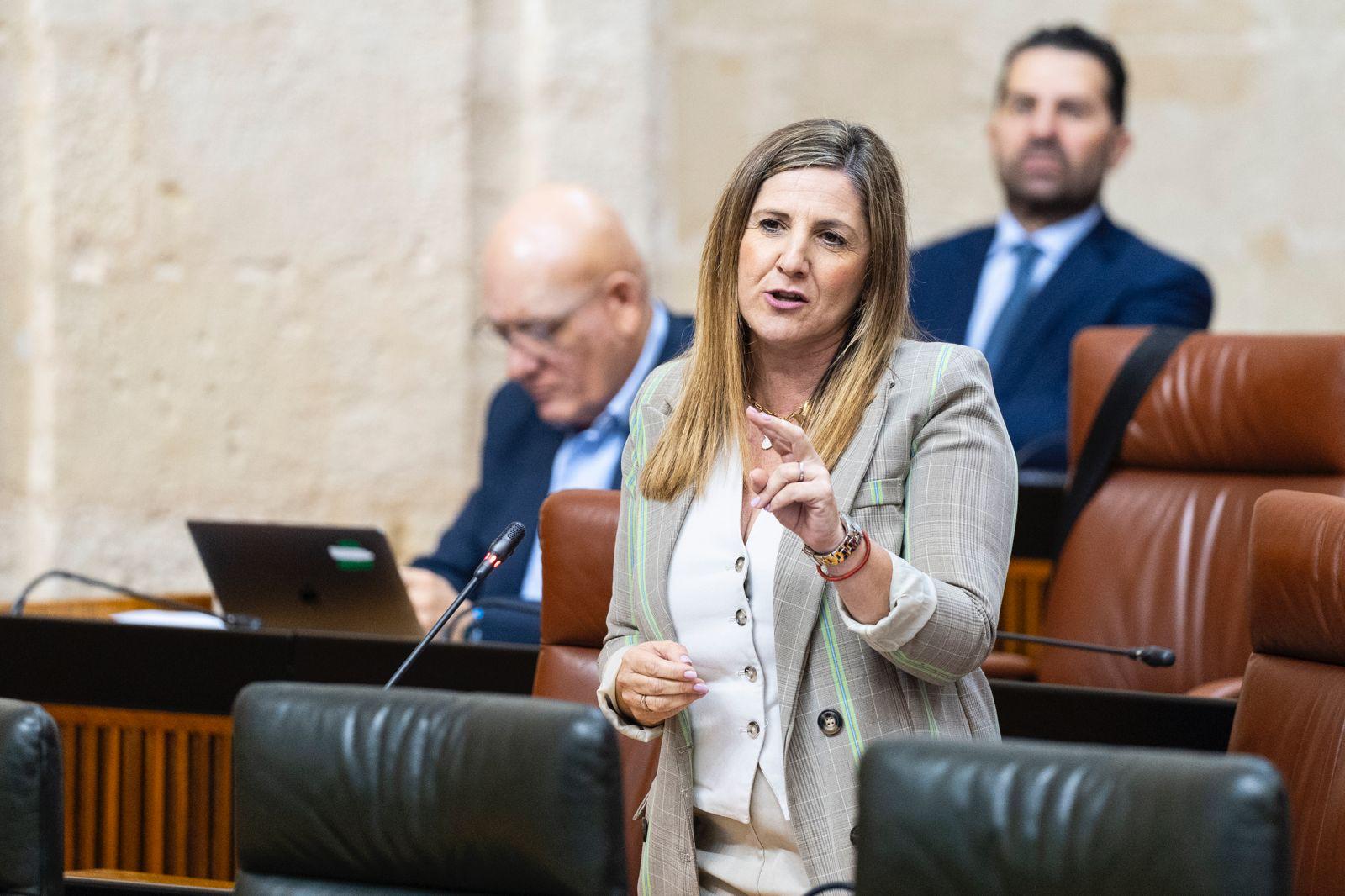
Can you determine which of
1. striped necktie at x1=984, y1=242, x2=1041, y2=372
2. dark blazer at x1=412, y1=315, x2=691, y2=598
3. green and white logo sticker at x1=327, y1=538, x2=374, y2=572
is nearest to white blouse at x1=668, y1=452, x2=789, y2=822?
green and white logo sticker at x1=327, y1=538, x2=374, y2=572

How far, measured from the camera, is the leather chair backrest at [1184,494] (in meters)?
2.87

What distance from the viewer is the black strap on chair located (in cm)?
299

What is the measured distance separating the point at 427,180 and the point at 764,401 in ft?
9.19

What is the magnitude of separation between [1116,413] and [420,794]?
1.87 metres

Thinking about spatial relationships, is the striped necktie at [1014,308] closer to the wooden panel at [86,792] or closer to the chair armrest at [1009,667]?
the chair armrest at [1009,667]

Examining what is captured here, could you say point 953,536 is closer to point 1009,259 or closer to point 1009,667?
point 1009,667

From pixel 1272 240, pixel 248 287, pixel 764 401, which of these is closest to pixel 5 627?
pixel 764 401

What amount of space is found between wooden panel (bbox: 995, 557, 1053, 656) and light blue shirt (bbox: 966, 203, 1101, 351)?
817 millimetres

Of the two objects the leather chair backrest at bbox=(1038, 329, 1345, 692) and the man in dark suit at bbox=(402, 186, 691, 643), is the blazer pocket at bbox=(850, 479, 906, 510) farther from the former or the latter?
the man in dark suit at bbox=(402, 186, 691, 643)

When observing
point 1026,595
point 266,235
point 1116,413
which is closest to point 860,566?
point 1116,413

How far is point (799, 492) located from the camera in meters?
1.57

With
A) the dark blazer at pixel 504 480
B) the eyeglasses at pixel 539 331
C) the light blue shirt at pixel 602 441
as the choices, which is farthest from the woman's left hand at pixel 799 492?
the eyeglasses at pixel 539 331

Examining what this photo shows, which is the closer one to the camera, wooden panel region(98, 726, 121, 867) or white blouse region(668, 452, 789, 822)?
white blouse region(668, 452, 789, 822)

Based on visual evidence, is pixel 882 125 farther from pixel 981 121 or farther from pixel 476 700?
pixel 476 700
